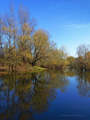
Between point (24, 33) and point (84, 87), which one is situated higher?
point (24, 33)

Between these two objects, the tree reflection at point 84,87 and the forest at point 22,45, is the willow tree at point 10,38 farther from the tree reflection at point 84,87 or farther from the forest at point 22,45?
the tree reflection at point 84,87

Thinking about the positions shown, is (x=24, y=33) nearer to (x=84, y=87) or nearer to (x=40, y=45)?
(x=40, y=45)

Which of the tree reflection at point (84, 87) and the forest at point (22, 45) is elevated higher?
the forest at point (22, 45)

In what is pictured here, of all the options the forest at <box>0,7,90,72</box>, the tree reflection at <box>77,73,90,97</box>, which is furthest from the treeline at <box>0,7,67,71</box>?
the tree reflection at <box>77,73,90,97</box>

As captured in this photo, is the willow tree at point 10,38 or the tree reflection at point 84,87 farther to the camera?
the willow tree at point 10,38

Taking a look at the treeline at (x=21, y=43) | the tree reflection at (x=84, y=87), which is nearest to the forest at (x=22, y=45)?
the treeline at (x=21, y=43)

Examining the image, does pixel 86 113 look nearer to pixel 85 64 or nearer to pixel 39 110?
pixel 39 110

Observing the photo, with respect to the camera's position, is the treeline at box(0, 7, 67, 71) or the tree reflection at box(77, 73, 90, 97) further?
the treeline at box(0, 7, 67, 71)

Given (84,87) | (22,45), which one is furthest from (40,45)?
(84,87)

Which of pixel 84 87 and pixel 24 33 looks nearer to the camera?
pixel 84 87

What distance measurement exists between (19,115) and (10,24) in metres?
24.7

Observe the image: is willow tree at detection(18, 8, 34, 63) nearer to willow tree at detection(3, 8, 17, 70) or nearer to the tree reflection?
willow tree at detection(3, 8, 17, 70)

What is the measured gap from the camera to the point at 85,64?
34344 mm

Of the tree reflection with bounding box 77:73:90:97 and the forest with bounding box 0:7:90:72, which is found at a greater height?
the forest with bounding box 0:7:90:72
